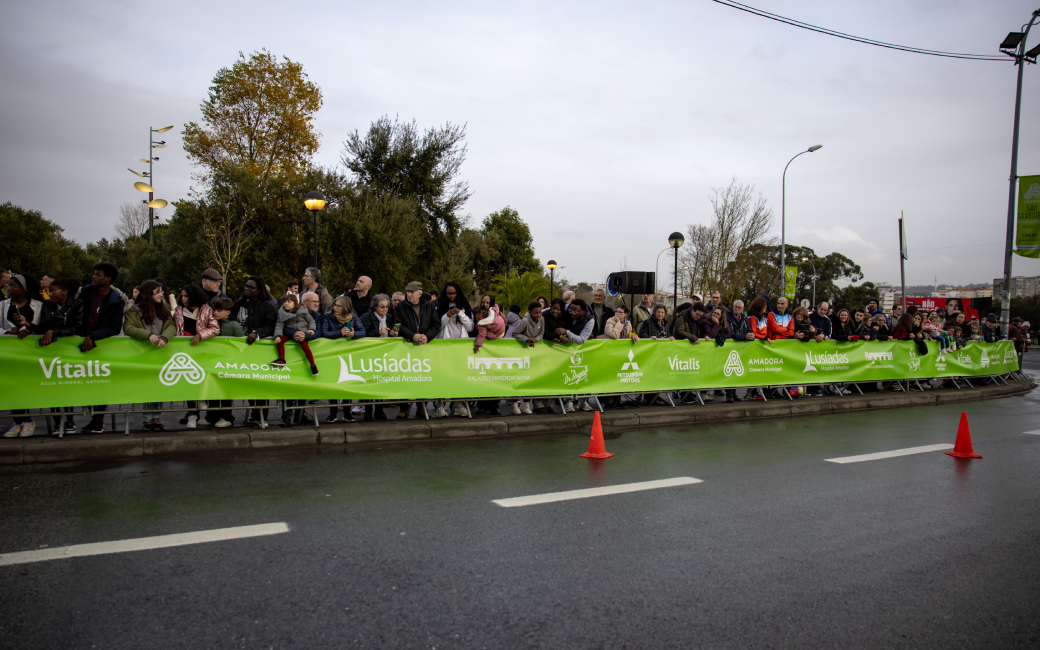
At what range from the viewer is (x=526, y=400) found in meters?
9.44

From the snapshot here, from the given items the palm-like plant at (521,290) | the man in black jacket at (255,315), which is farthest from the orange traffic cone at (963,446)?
the palm-like plant at (521,290)

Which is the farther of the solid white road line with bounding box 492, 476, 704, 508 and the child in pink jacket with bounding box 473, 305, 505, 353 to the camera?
the child in pink jacket with bounding box 473, 305, 505, 353

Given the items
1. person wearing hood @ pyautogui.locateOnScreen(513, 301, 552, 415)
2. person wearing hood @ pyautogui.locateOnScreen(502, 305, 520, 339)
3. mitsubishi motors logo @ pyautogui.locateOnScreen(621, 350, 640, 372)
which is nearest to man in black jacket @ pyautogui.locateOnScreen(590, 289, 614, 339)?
mitsubishi motors logo @ pyautogui.locateOnScreen(621, 350, 640, 372)

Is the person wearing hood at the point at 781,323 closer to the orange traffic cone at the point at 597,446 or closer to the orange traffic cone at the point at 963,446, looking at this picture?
the orange traffic cone at the point at 963,446

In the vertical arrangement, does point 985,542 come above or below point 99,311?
below

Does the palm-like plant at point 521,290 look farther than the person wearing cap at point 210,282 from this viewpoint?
Yes

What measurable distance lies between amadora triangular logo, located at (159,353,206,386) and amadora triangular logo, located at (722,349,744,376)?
8047 millimetres

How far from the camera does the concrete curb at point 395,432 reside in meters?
6.40

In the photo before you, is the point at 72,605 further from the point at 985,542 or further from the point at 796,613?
the point at 985,542

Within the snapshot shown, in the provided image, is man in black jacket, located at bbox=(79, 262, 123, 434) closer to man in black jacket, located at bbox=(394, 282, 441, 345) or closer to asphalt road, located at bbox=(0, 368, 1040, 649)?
asphalt road, located at bbox=(0, 368, 1040, 649)

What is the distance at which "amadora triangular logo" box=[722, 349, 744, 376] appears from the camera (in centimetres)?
1080

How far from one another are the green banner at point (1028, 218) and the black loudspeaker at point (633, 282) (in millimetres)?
10094

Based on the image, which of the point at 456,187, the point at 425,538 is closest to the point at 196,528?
the point at 425,538

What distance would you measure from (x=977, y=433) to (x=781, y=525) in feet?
20.5
